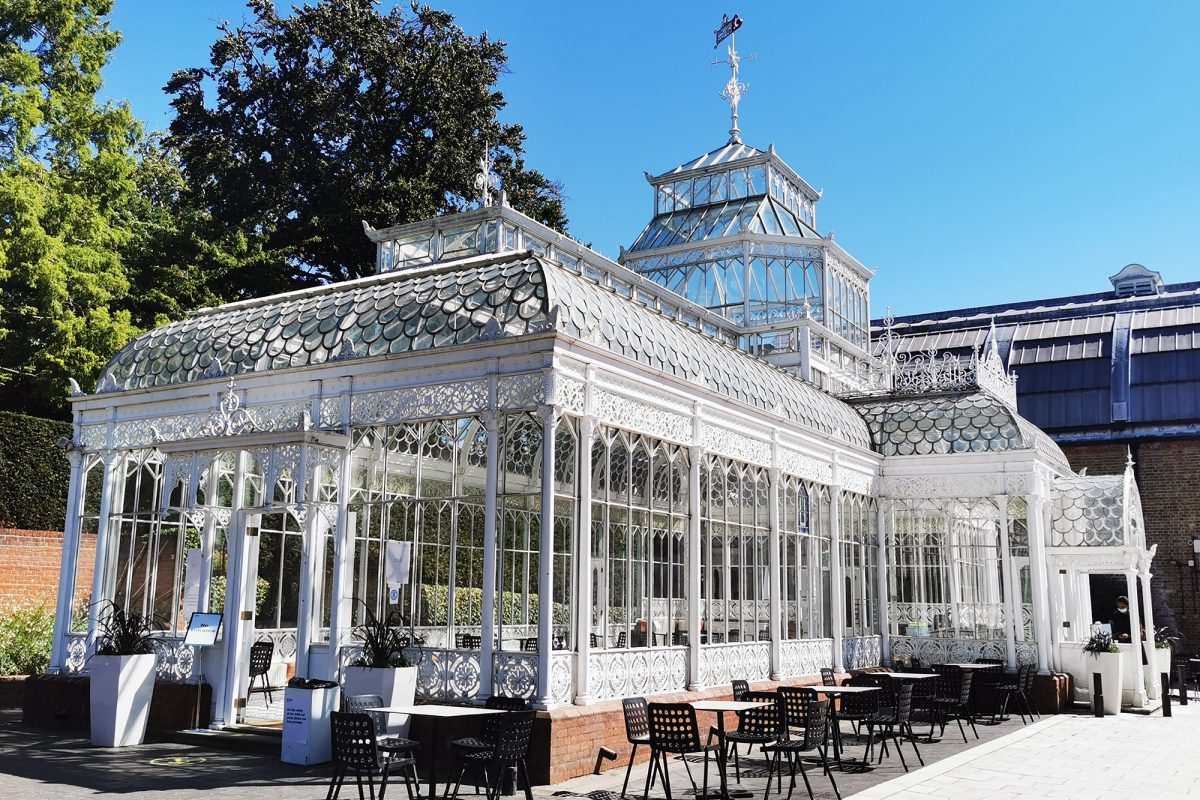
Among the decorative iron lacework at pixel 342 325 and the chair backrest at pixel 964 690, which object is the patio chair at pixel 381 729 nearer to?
the decorative iron lacework at pixel 342 325

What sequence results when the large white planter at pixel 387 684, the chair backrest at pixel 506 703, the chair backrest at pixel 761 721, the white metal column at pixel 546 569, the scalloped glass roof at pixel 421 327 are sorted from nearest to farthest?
the chair backrest at pixel 761 721, the chair backrest at pixel 506 703, the white metal column at pixel 546 569, the large white planter at pixel 387 684, the scalloped glass roof at pixel 421 327

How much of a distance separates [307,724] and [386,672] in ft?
3.16

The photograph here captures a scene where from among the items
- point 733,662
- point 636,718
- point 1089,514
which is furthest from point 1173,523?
point 636,718

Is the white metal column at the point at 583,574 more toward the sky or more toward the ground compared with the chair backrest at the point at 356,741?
more toward the sky

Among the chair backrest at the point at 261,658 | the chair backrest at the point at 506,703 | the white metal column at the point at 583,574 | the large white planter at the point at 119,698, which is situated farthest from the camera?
the chair backrest at the point at 261,658

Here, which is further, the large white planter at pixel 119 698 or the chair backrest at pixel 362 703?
the large white planter at pixel 119 698

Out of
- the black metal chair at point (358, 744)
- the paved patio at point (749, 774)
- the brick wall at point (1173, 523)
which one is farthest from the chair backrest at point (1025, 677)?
the brick wall at point (1173, 523)

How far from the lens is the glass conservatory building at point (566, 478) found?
11.2 meters

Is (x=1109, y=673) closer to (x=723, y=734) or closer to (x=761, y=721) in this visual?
(x=761, y=721)

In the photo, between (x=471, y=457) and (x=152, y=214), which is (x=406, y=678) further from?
(x=152, y=214)

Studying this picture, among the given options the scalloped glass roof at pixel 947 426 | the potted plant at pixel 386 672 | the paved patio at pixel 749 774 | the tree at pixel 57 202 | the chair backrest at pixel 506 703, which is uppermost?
the tree at pixel 57 202

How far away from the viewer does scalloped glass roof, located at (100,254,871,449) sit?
11.3m

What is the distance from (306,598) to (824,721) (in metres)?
5.97

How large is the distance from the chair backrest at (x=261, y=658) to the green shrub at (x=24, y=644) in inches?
145
